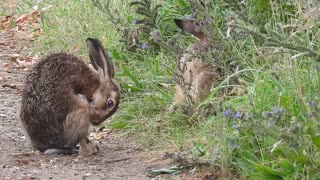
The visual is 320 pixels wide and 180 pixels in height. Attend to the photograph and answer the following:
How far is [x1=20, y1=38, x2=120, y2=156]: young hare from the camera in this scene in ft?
20.1

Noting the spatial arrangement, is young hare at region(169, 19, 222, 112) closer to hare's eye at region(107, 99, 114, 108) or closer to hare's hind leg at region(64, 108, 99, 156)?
hare's eye at region(107, 99, 114, 108)

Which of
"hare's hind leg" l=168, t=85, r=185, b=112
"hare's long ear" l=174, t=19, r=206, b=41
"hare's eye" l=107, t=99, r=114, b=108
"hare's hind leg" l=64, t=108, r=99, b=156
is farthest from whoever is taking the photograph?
"hare's long ear" l=174, t=19, r=206, b=41

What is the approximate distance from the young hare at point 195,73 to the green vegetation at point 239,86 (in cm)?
11

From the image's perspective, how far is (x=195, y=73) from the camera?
677 cm

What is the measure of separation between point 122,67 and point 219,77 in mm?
1411

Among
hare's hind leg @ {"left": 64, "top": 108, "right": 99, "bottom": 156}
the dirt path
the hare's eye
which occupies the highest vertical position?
the hare's eye

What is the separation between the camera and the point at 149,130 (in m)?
6.56

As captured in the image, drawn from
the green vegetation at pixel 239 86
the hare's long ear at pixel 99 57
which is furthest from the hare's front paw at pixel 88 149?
the hare's long ear at pixel 99 57

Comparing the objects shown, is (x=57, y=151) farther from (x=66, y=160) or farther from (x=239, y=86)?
(x=239, y=86)

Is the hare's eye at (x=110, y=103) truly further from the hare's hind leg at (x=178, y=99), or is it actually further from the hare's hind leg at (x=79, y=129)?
the hare's hind leg at (x=178, y=99)

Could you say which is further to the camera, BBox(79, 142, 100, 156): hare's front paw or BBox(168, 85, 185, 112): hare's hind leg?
BBox(168, 85, 185, 112): hare's hind leg

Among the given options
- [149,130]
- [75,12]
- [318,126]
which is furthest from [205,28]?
[75,12]

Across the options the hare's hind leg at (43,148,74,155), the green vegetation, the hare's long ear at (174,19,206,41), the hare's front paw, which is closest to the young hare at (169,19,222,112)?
the hare's long ear at (174,19,206,41)

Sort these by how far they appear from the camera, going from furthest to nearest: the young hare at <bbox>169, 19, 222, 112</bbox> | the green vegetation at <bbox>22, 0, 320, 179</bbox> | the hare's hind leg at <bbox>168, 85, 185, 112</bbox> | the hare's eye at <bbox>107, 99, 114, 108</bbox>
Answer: the hare's hind leg at <bbox>168, 85, 185, 112</bbox>
the young hare at <bbox>169, 19, 222, 112</bbox>
the hare's eye at <bbox>107, 99, 114, 108</bbox>
the green vegetation at <bbox>22, 0, 320, 179</bbox>
